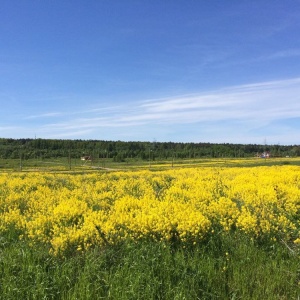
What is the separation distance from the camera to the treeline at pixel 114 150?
411ft

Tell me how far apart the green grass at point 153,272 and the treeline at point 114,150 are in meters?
111

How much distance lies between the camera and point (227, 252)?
20.1 ft

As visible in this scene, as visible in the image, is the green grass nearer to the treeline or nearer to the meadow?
the meadow

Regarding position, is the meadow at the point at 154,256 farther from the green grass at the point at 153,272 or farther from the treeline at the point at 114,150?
the treeline at the point at 114,150

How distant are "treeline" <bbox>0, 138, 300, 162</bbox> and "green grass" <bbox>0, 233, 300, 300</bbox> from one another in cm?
11095

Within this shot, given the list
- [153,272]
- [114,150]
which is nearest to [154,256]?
[153,272]

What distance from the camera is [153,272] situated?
17.1 ft

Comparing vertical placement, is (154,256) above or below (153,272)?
above

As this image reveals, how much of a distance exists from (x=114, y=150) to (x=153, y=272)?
14188 centimetres

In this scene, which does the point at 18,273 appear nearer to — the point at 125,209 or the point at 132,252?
the point at 132,252

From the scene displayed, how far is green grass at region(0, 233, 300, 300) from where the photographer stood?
478cm

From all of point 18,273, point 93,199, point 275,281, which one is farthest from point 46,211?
point 275,281

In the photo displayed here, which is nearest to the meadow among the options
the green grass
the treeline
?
the green grass

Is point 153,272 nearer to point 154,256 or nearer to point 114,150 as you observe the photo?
point 154,256
